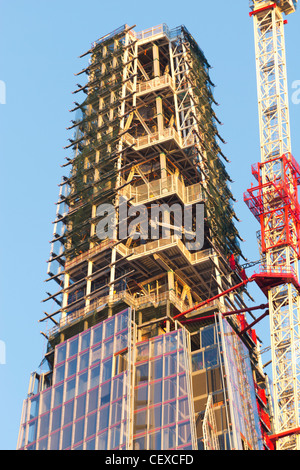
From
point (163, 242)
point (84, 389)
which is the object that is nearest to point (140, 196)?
point (163, 242)

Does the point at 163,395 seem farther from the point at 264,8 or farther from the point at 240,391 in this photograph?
the point at 264,8

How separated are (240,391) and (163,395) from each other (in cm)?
1005

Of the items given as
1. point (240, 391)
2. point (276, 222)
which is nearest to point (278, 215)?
point (276, 222)

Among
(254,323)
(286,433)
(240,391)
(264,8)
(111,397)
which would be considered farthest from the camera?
(264,8)

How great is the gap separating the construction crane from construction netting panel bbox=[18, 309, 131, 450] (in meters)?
17.0

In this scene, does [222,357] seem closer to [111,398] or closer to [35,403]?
[111,398]

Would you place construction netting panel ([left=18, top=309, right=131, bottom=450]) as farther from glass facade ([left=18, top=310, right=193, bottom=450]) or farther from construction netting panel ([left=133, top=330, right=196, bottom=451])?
construction netting panel ([left=133, top=330, right=196, bottom=451])

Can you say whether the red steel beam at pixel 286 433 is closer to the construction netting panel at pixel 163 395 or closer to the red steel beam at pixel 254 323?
the construction netting panel at pixel 163 395

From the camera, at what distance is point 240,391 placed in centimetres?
12600

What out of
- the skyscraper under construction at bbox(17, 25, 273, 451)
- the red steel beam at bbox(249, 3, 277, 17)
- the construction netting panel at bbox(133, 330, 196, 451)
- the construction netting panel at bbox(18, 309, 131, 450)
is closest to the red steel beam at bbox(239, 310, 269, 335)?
the skyscraper under construction at bbox(17, 25, 273, 451)

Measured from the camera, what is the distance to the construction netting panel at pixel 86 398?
118188mm

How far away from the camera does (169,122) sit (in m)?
157
